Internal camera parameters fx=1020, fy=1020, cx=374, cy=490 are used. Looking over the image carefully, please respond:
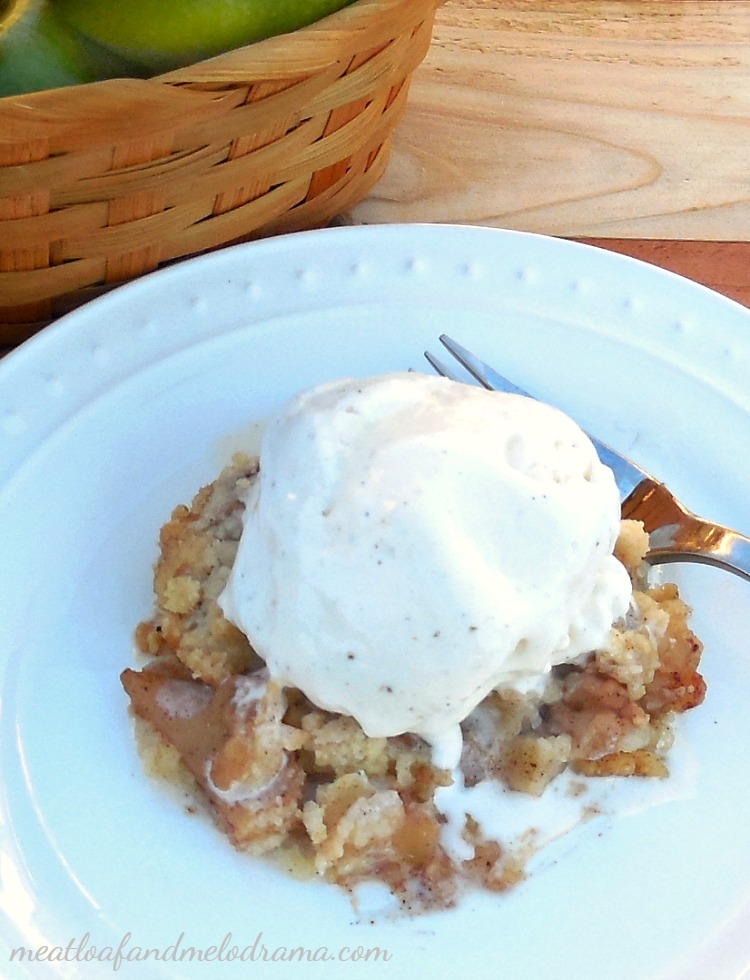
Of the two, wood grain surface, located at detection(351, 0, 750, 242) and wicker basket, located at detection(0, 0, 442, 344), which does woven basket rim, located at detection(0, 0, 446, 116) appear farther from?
wood grain surface, located at detection(351, 0, 750, 242)

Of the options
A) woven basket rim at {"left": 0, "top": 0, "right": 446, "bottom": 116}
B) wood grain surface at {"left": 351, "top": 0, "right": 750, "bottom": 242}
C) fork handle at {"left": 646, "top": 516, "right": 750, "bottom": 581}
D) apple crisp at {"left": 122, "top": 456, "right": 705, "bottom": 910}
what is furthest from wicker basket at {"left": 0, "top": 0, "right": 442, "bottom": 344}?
fork handle at {"left": 646, "top": 516, "right": 750, "bottom": 581}

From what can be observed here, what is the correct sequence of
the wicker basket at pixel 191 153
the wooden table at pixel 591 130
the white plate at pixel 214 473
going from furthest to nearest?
the wooden table at pixel 591 130 → the wicker basket at pixel 191 153 → the white plate at pixel 214 473

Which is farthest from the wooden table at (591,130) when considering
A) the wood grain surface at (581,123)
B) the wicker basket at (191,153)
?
the wicker basket at (191,153)

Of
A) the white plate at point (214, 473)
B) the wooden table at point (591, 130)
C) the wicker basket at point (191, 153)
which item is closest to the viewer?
the white plate at point (214, 473)

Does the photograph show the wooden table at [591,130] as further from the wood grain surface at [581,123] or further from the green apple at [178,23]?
the green apple at [178,23]

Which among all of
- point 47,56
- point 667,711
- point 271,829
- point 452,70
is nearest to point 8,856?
point 271,829

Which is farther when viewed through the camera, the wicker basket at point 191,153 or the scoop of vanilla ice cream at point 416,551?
the wicker basket at point 191,153

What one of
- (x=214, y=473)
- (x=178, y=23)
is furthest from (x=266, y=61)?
(x=214, y=473)
